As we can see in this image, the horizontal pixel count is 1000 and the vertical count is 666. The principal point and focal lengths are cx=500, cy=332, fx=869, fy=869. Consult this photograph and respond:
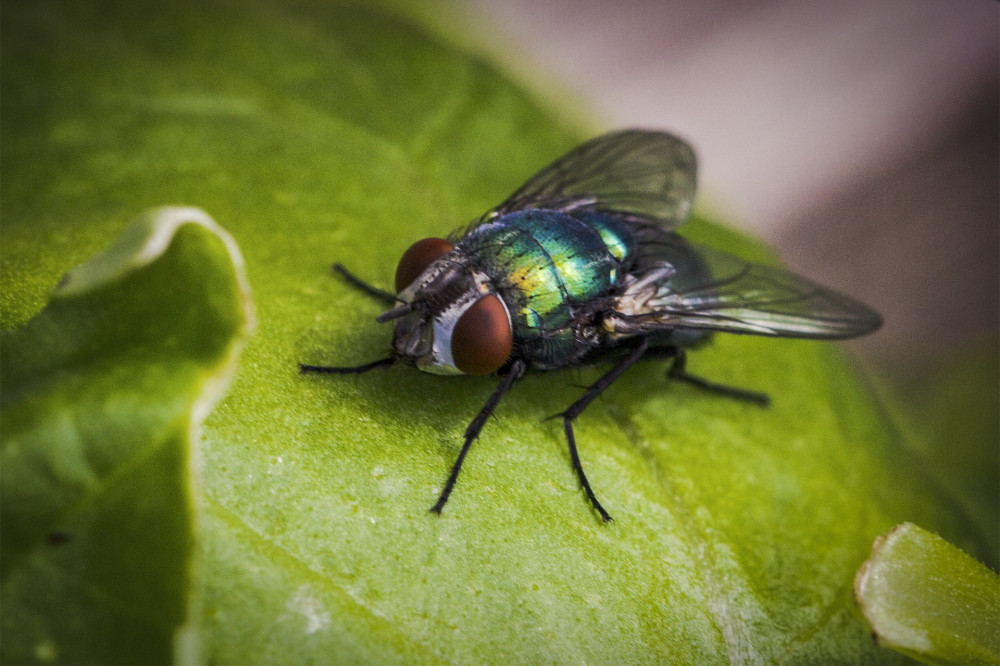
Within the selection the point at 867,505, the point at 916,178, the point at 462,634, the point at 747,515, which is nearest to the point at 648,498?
the point at 747,515

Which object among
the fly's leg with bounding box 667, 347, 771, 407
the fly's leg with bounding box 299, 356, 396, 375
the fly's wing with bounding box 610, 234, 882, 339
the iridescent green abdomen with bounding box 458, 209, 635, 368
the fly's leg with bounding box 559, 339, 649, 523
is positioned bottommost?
the fly's leg with bounding box 299, 356, 396, 375

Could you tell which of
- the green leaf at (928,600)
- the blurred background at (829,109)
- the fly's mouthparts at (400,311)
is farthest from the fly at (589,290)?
the blurred background at (829,109)

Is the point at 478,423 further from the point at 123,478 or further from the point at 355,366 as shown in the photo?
the point at 123,478

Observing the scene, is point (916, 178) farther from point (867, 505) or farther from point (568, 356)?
point (568, 356)

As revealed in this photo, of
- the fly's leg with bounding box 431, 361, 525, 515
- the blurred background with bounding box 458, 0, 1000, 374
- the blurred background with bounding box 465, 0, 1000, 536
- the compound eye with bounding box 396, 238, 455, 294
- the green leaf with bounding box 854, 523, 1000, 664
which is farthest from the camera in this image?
the blurred background with bounding box 458, 0, 1000, 374

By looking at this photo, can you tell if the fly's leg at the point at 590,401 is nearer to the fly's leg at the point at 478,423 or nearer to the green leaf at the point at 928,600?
the fly's leg at the point at 478,423

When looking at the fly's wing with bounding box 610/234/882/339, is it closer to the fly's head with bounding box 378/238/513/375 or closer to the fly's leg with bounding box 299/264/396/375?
the fly's head with bounding box 378/238/513/375

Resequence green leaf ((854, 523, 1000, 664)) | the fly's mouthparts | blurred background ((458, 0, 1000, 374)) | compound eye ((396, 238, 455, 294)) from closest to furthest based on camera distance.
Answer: green leaf ((854, 523, 1000, 664))
the fly's mouthparts
compound eye ((396, 238, 455, 294))
blurred background ((458, 0, 1000, 374))

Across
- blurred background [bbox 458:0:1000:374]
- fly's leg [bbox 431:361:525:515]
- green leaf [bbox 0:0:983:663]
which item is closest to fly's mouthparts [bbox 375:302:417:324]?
green leaf [bbox 0:0:983:663]

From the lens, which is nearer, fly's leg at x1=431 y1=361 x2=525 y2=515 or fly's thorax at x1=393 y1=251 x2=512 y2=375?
fly's leg at x1=431 y1=361 x2=525 y2=515
